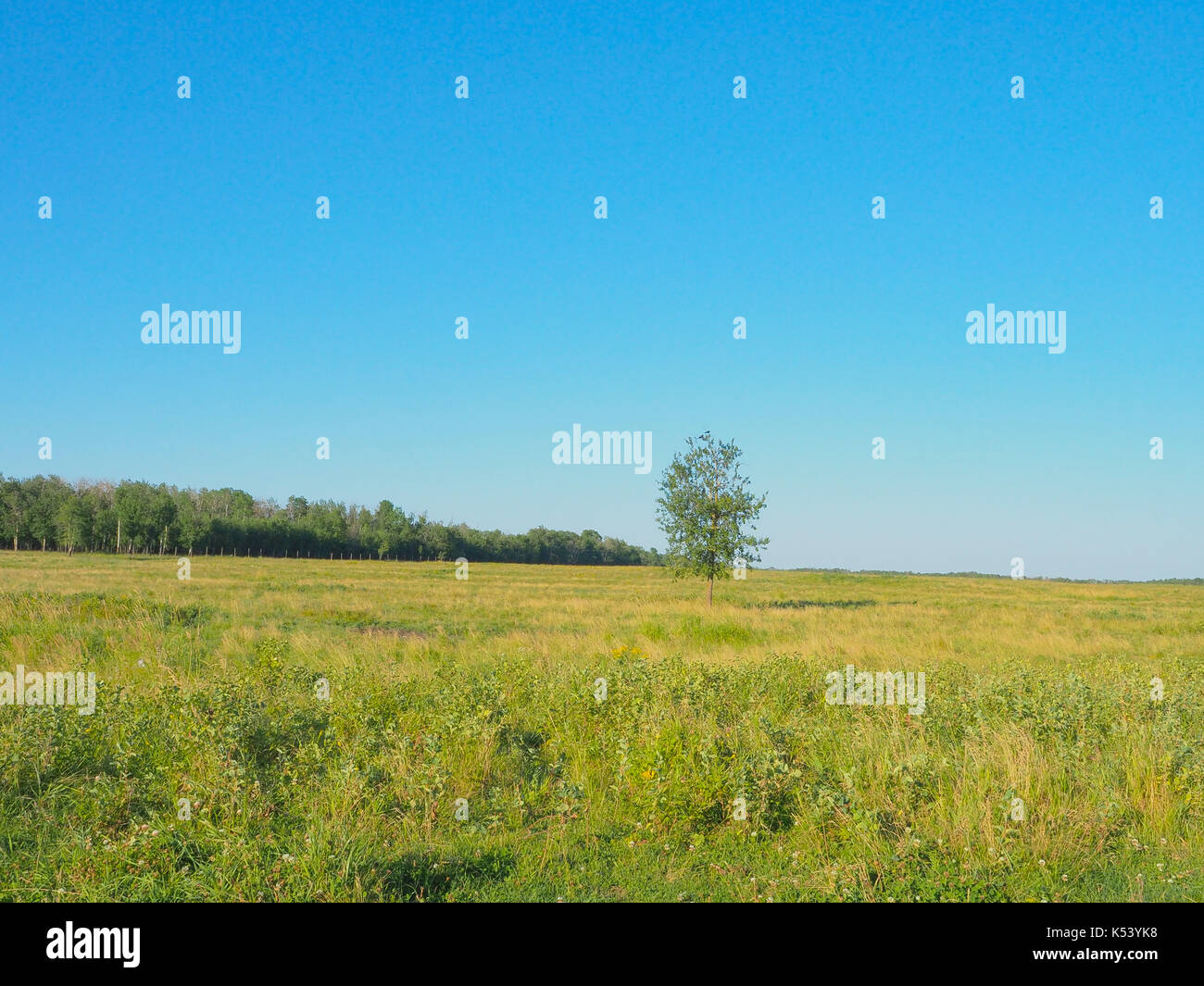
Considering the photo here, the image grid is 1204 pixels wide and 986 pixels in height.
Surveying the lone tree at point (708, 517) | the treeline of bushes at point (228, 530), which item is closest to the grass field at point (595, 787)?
the lone tree at point (708, 517)

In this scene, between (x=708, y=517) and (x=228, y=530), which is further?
(x=228, y=530)

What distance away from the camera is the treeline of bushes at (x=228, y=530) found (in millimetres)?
96312

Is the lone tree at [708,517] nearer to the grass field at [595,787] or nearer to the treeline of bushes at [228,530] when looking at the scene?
the grass field at [595,787]

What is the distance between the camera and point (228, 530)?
355 ft

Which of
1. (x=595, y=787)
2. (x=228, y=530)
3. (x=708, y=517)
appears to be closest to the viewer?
(x=595, y=787)

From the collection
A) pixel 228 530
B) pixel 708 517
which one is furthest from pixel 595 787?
pixel 228 530

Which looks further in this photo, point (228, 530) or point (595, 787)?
point (228, 530)

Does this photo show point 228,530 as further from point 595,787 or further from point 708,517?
point 595,787

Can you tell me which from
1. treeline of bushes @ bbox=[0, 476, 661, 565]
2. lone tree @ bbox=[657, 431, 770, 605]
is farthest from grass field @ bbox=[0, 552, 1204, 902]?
treeline of bushes @ bbox=[0, 476, 661, 565]

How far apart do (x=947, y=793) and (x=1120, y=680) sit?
19.9ft

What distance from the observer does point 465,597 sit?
115 feet

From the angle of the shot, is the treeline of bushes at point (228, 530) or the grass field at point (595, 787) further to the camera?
the treeline of bushes at point (228, 530)

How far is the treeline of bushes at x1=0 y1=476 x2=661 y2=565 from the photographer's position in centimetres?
9631

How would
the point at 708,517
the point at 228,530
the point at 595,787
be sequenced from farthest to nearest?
the point at 228,530, the point at 708,517, the point at 595,787
